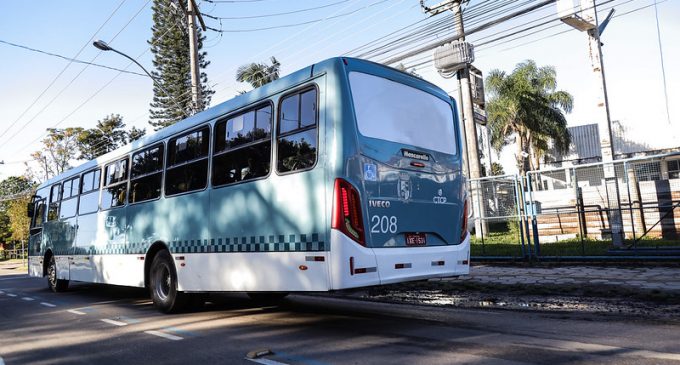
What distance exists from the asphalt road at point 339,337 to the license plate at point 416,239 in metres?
0.99

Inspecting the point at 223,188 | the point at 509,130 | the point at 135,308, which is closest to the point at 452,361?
the point at 223,188

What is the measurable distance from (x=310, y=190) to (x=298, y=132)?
73 cm

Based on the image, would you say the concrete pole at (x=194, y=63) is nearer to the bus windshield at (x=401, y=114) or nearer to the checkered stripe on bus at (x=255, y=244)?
the checkered stripe on bus at (x=255, y=244)

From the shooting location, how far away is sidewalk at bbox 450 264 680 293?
7.77 m

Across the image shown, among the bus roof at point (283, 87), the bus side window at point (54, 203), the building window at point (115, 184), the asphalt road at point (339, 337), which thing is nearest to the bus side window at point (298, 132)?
the bus roof at point (283, 87)

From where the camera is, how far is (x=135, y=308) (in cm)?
876

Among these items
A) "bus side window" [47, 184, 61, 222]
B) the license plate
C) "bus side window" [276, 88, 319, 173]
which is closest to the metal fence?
the license plate

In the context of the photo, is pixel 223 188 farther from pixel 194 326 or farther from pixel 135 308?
pixel 135 308

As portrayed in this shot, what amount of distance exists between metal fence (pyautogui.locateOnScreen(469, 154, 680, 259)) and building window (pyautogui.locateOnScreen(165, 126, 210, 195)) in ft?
25.4

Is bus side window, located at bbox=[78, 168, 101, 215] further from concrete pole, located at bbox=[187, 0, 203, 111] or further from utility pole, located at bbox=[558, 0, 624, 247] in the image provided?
utility pole, located at bbox=[558, 0, 624, 247]

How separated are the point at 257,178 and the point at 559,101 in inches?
1400

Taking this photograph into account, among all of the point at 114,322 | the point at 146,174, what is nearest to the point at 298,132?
the point at 146,174

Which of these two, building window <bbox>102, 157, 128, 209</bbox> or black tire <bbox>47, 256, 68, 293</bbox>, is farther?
black tire <bbox>47, 256, 68, 293</bbox>

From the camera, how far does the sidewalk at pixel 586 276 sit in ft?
25.5
